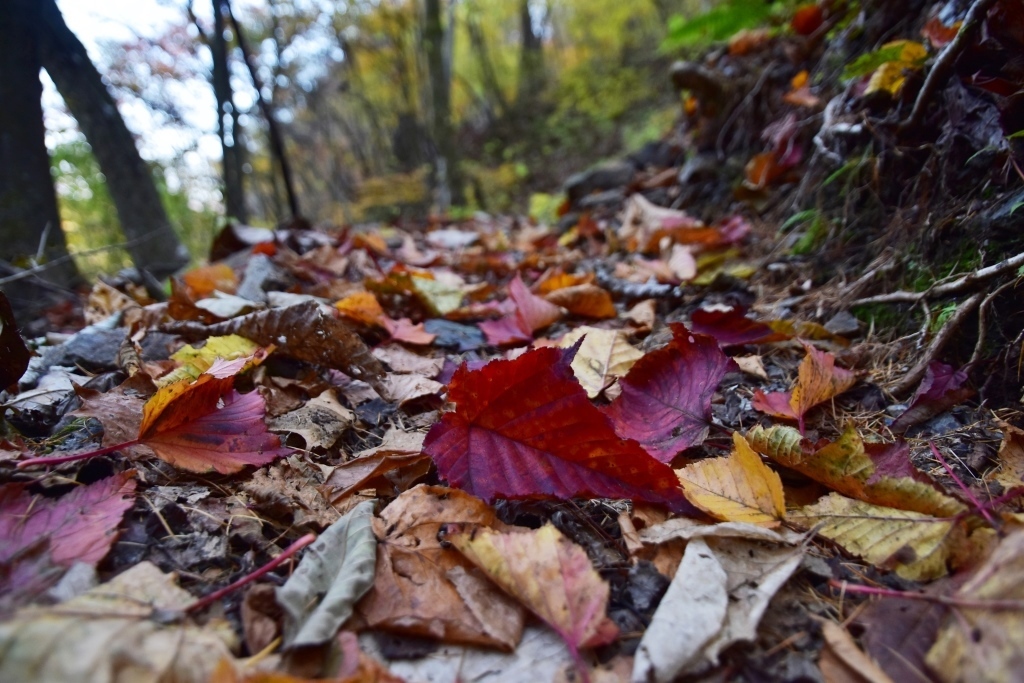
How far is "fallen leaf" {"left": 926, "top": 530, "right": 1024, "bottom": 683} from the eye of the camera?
0.54m

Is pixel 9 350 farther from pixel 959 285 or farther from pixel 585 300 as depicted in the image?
pixel 959 285

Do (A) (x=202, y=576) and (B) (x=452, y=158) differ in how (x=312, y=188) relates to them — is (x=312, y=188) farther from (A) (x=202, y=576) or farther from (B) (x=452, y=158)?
(A) (x=202, y=576)

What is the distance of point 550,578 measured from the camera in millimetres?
708

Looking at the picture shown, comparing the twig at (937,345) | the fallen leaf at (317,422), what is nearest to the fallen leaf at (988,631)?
the twig at (937,345)

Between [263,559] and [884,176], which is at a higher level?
[884,176]

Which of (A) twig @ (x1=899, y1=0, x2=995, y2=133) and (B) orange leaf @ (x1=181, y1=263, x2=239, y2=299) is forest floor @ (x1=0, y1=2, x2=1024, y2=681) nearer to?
(A) twig @ (x1=899, y1=0, x2=995, y2=133)

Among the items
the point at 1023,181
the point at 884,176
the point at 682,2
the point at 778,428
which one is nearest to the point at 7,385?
the point at 778,428

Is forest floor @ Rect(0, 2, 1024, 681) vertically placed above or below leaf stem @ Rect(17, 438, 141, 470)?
below

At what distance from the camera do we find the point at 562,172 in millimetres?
11203

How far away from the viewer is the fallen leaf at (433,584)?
0.69 m

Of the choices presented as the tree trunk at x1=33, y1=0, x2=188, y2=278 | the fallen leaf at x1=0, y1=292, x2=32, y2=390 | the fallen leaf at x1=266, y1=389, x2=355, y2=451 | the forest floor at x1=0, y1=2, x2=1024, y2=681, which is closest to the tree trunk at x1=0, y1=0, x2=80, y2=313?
the tree trunk at x1=33, y1=0, x2=188, y2=278

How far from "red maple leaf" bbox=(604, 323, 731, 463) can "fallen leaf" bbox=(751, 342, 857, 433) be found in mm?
136

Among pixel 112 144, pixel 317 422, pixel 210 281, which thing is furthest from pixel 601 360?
pixel 112 144

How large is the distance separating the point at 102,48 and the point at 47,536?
1122 cm
